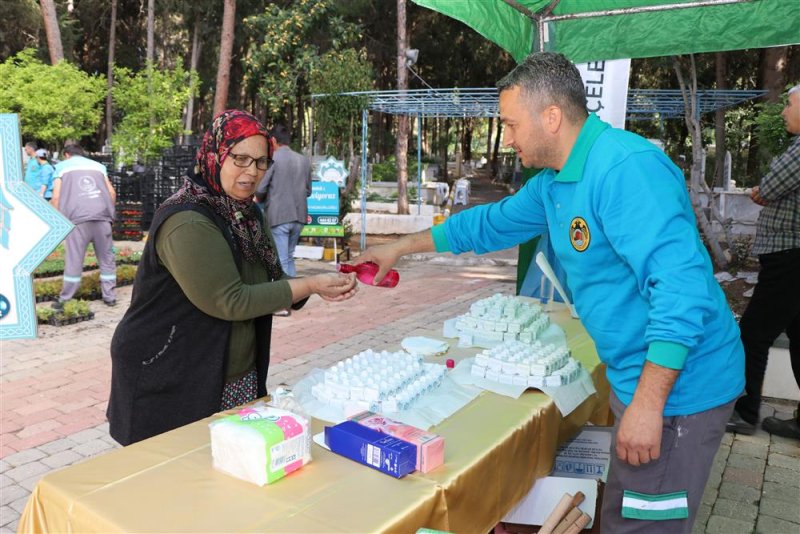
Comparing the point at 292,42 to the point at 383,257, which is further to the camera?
the point at 292,42

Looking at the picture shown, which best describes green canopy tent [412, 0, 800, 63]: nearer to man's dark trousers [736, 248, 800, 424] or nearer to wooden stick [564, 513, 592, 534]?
man's dark trousers [736, 248, 800, 424]

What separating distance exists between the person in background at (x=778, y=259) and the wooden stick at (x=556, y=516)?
259 centimetres

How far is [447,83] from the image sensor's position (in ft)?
98.5

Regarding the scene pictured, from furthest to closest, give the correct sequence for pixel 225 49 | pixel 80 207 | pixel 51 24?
pixel 51 24
pixel 225 49
pixel 80 207

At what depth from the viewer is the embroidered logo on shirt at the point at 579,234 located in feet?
6.21

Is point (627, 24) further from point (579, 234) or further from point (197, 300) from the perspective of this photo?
point (197, 300)

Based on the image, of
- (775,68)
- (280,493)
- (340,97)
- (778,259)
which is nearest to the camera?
(280,493)

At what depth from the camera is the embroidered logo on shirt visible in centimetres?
189

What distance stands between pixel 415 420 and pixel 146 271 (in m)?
1.03

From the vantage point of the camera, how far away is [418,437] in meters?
1.79

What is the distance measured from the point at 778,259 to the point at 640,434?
285 cm

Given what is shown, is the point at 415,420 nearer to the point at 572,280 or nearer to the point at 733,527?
the point at 572,280

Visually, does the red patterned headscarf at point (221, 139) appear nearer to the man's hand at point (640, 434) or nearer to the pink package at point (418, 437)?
the pink package at point (418, 437)

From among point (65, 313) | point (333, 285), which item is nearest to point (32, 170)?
point (65, 313)
